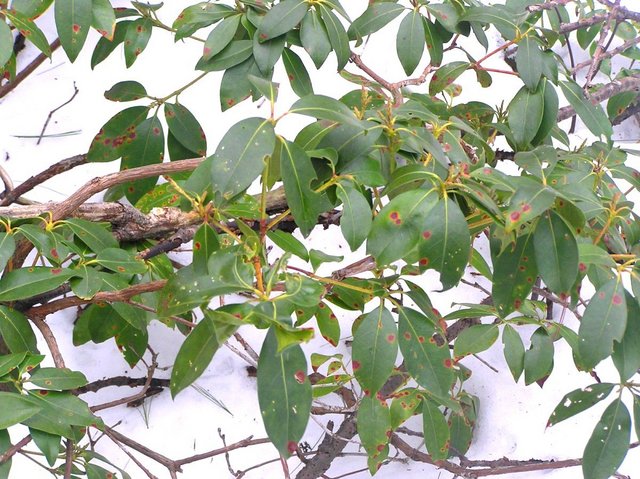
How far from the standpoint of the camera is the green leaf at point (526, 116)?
104 cm

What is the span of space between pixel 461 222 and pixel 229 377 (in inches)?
29.0

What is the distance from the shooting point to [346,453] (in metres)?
1.21

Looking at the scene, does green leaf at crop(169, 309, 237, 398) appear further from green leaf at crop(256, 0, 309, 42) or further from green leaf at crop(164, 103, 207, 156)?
green leaf at crop(164, 103, 207, 156)

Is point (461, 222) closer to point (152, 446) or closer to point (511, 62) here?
point (152, 446)

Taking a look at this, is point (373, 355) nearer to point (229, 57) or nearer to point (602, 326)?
point (602, 326)

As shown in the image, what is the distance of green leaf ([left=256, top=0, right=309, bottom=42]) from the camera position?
0.93 meters

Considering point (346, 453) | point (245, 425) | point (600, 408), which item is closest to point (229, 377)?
point (245, 425)

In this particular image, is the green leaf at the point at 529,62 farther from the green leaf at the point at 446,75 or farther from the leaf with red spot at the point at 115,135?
the leaf with red spot at the point at 115,135

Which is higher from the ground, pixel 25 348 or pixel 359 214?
pixel 359 214

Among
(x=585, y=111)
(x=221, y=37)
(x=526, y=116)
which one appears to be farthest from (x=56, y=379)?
(x=585, y=111)

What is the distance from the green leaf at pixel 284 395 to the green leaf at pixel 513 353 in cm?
43

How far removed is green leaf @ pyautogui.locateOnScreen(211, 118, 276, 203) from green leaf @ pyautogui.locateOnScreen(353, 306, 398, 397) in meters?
0.22

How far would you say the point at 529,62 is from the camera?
3.37 feet

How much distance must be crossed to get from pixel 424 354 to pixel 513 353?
0.24 metres
